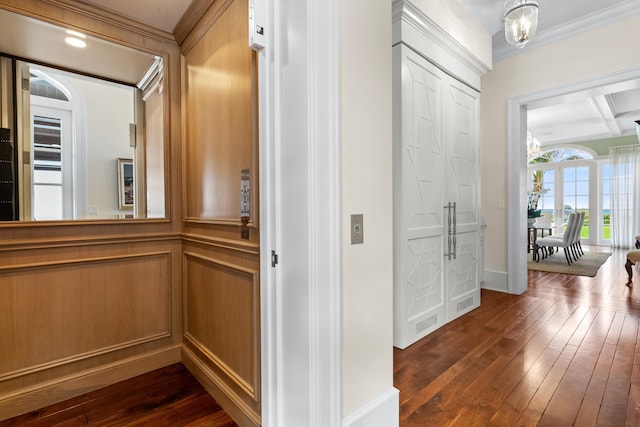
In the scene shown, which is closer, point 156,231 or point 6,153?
point 6,153

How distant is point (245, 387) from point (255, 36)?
1.65 metres

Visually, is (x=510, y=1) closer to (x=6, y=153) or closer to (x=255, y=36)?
(x=255, y=36)

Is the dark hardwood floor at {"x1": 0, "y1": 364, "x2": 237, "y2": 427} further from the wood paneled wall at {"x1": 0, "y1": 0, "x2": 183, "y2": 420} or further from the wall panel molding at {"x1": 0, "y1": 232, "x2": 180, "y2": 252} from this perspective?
the wall panel molding at {"x1": 0, "y1": 232, "x2": 180, "y2": 252}

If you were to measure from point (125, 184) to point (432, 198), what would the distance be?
239 cm

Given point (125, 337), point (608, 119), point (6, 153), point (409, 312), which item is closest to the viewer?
point (6, 153)

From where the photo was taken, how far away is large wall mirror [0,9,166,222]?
1.75 m

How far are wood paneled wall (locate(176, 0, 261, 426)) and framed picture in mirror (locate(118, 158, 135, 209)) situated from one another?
1.13 feet

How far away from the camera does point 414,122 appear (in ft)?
8.30

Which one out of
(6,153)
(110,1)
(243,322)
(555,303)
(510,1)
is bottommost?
(555,303)

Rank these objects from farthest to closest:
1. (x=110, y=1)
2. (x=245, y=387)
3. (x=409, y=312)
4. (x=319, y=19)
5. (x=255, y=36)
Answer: (x=409, y=312) < (x=110, y=1) < (x=245, y=387) < (x=255, y=36) < (x=319, y=19)

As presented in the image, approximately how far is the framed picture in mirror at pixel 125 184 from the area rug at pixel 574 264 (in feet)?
19.6

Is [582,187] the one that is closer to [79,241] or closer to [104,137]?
[104,137]

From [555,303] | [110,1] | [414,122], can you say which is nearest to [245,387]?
[414,122]

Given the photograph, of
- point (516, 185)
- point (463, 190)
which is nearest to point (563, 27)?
point (516, 185)
